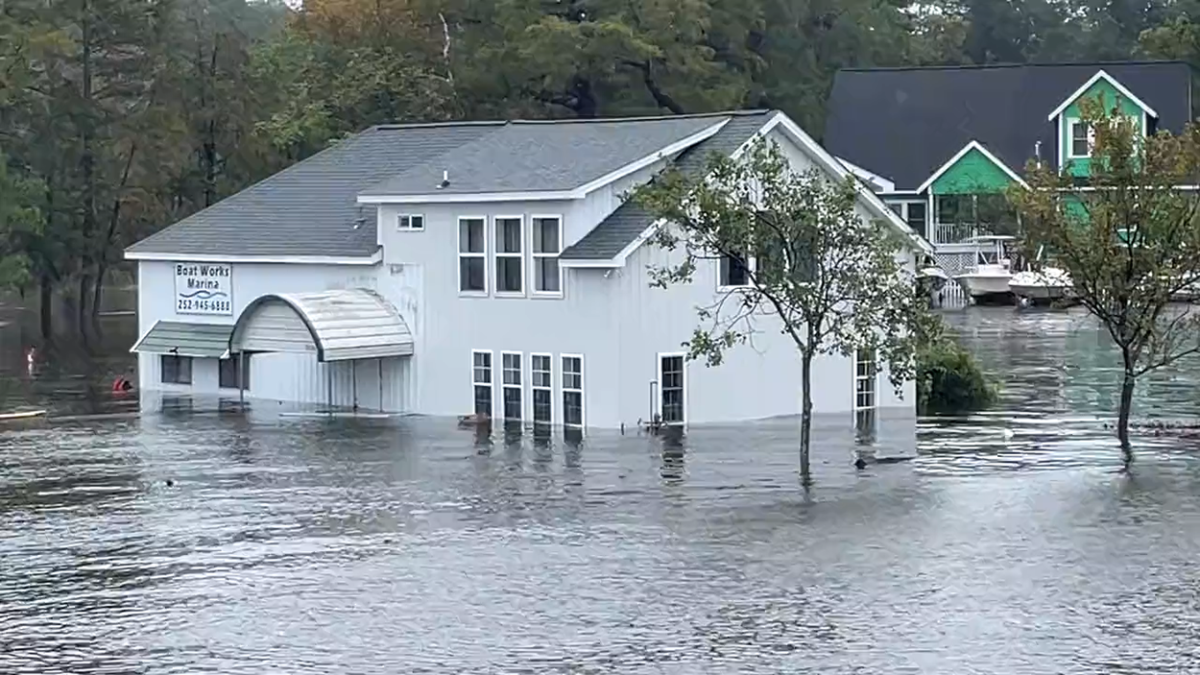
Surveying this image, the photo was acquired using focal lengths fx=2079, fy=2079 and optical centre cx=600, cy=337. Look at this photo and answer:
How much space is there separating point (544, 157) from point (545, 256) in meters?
2.59

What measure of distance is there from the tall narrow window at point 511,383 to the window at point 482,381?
406 mm

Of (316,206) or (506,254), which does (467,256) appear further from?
(316,206)

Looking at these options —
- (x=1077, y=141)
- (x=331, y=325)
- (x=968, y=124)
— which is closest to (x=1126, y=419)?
(x=331, y=325)

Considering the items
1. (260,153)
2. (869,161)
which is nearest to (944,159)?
(869,161)

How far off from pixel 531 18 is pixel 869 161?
48.8 feet

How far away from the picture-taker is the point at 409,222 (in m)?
40.9

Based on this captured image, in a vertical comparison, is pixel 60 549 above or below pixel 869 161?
below

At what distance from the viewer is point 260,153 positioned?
70.2 meters

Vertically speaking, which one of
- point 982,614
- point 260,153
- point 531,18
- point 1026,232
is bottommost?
point 982,614

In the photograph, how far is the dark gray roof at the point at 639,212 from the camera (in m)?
36.9

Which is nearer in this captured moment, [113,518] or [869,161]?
[113,518]

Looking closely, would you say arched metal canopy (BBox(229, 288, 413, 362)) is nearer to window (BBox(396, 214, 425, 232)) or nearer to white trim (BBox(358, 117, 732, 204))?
window (BBox(396, 214, 425, 232))

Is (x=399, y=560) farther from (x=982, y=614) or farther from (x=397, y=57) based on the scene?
(x=397, y=57)

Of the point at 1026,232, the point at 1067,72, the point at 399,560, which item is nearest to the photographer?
the point at 399,560
